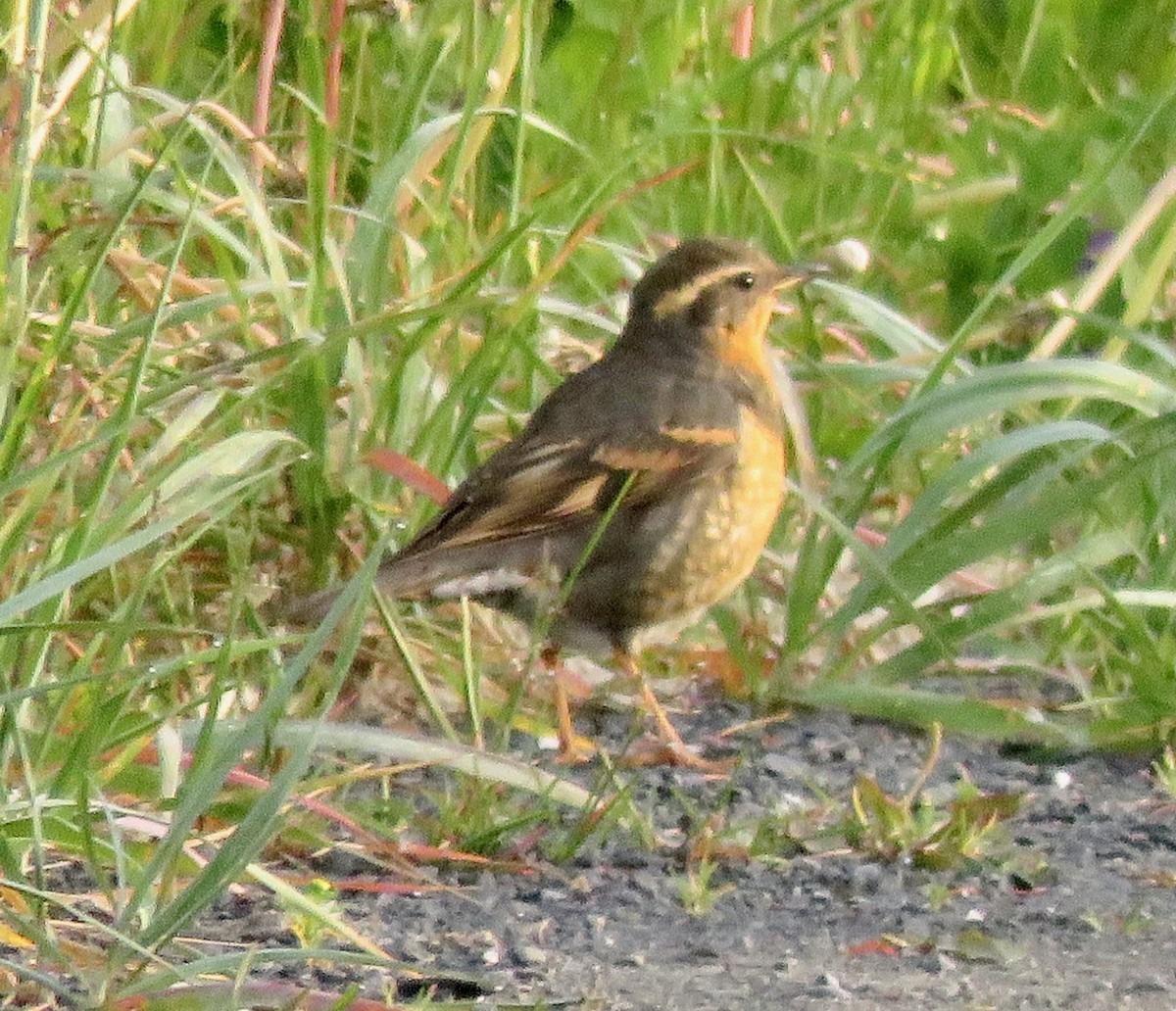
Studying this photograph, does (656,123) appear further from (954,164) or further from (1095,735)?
(1095,735)

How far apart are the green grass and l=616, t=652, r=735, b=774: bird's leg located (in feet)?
0.66

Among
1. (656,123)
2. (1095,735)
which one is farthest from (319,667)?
(656,123)

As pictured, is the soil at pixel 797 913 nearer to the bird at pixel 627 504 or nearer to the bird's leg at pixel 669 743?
the bird's leg at pixel 669 743

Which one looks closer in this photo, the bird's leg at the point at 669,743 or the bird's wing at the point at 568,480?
the bird's leg at the point at 669,743

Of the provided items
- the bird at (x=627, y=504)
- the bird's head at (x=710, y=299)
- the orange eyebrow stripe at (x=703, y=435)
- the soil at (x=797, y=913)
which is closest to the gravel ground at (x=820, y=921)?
the soil at (x=797, y=913)

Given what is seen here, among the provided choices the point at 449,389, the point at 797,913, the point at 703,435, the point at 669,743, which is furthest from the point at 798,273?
the point at 797,913

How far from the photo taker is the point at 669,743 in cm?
470

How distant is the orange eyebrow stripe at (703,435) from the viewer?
5.33m

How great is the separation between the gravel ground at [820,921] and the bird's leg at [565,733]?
0.14 m

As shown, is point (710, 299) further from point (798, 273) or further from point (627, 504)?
point (627, 504)

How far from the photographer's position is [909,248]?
6.61m

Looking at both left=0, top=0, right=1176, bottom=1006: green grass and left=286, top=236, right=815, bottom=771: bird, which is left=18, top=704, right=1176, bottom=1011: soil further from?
left=286, top=236, right=815, bottom=771: bird

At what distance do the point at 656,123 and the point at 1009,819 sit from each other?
2501 millimetres

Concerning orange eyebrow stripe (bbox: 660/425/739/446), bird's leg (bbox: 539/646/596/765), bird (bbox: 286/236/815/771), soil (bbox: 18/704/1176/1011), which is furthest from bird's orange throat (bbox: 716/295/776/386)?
soil (bbox: 18/704/1176/1011)
